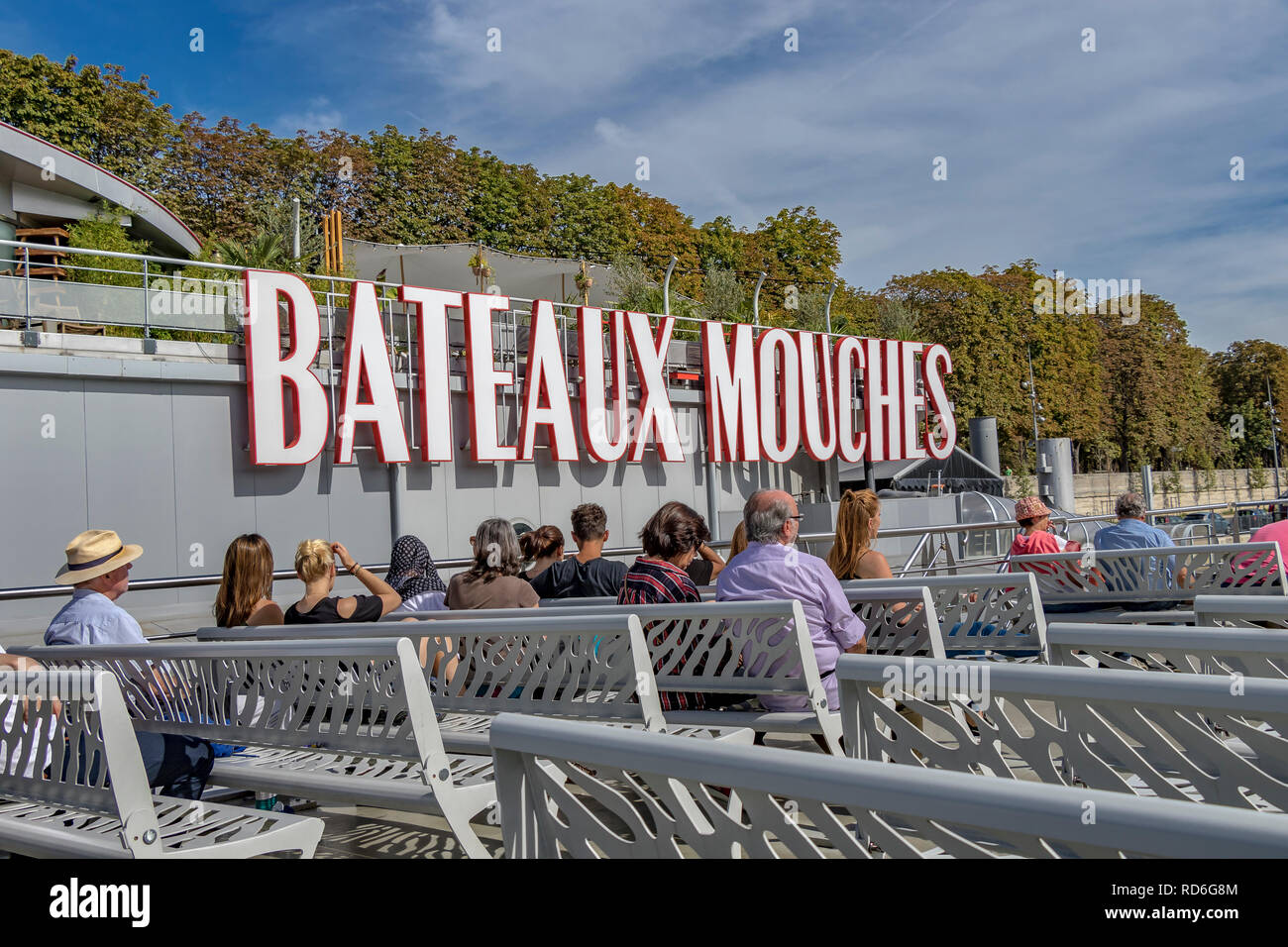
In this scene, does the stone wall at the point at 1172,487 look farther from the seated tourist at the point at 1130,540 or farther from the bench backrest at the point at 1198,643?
the bench backrest at the point at 1198,643

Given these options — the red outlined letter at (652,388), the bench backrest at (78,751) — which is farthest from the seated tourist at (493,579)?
the red outlined letter at (652,388)

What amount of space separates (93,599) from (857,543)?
3735 mm

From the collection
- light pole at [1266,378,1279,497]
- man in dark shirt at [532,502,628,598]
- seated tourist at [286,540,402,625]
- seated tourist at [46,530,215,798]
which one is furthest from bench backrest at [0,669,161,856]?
light pole at [1266,378,1279,497]

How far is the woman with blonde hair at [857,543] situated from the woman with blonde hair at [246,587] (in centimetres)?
296

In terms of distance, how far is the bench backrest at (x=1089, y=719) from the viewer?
1710 mm

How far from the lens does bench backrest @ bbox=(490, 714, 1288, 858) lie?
1200 mm

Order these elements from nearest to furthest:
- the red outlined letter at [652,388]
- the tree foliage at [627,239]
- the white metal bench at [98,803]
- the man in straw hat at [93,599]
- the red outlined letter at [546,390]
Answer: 1. the white metal bench at [98,803]
2. the man in straw hat at [93,599]
3. the red outlined letter at [546,390]
4. the red outlined letter at [652,388]
5. the tree foliage at [627,239]

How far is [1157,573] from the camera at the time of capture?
21.2ft

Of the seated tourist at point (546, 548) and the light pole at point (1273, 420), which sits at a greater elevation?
the light pole at point (1273, 420)

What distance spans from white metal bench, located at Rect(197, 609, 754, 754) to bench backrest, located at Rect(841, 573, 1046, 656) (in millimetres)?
1440

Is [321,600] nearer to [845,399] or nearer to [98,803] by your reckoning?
[98,803]

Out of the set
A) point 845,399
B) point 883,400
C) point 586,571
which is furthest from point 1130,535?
point 883,400

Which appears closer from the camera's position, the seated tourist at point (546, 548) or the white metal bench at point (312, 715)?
the white metal bench at point (312, 715)
